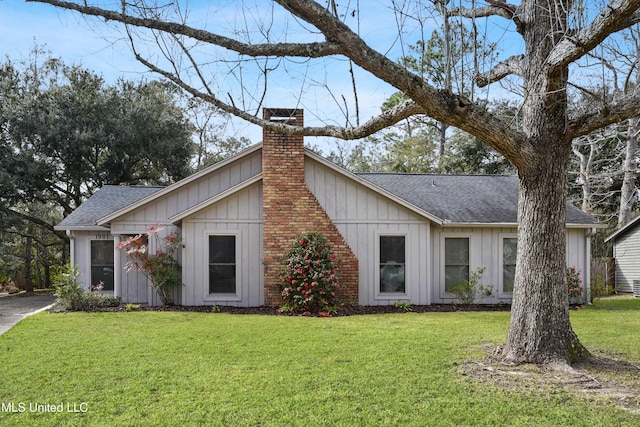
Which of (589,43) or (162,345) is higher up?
(589,43)

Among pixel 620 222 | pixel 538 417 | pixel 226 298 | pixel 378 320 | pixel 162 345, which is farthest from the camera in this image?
pixel 620 222

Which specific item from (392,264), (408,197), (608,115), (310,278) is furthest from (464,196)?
(608,115)

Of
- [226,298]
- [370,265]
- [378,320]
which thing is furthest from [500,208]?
[226,298]

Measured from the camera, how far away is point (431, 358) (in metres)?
6.75

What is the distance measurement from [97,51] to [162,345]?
414 cm

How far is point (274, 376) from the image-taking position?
5.86 meters

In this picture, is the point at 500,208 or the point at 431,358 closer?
the point at 431,358

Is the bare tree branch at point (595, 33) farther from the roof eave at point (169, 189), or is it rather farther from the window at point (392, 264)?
the roof eave at point (169, 189)

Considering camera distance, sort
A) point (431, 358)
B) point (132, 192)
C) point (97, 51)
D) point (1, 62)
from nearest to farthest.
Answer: point (97, 51), point (431, 358), point (132, 192), point (1, 62)

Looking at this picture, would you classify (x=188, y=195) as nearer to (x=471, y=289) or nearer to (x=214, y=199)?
(x=214, y=199)

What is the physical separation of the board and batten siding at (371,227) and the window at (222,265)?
2478 millimetres

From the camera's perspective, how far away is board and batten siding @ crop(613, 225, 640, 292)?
67.9 feet

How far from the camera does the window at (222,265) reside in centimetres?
1256

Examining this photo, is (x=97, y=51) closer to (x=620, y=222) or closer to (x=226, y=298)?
(x=226, y=298)
